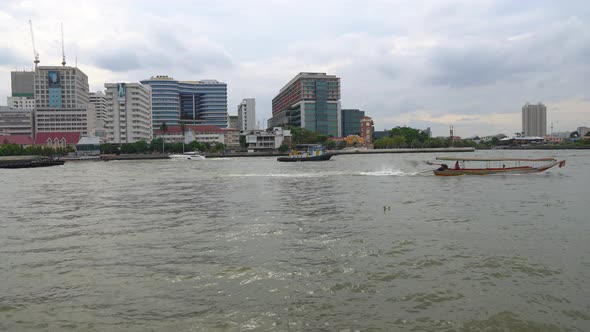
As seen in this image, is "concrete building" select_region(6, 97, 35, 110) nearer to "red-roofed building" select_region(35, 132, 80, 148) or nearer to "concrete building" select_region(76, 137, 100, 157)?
"red-roofed building" select_region(35, 132, 80, 148)

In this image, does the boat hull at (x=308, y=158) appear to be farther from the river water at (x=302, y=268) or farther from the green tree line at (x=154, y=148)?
the river water at (x=302, y=268)

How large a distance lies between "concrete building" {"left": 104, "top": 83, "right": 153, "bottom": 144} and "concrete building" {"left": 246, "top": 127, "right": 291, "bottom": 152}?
121 ft

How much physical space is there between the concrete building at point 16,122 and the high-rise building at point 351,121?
121 metres

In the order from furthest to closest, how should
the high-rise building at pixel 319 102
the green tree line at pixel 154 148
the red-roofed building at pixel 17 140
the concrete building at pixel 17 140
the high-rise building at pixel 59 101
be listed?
the high-rise building at pixel 319 102, the high-rise building at pixel 59 101, the red-roofed building at pixel 17 140, the concrete building at pixel 17 140, the green tree line at pixel 154 148

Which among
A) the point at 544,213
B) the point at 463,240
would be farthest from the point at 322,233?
the point at 544,213

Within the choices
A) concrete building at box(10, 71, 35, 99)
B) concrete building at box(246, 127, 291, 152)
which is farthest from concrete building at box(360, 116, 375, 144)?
concrete building at box(10, 71, 35, 99)

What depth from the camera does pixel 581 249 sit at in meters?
13.2

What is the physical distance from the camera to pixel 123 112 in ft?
468

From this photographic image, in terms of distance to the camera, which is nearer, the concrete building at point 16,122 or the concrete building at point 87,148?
the concrete building at point 87,148

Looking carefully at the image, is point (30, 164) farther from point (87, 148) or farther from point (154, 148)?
point (154, 148)

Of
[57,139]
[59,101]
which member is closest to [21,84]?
[59,101]

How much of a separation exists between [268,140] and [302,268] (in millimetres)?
137945

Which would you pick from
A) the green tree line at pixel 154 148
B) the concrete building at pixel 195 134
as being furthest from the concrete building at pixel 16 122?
the green tree line at pixel 154 148

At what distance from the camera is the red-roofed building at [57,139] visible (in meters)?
133
